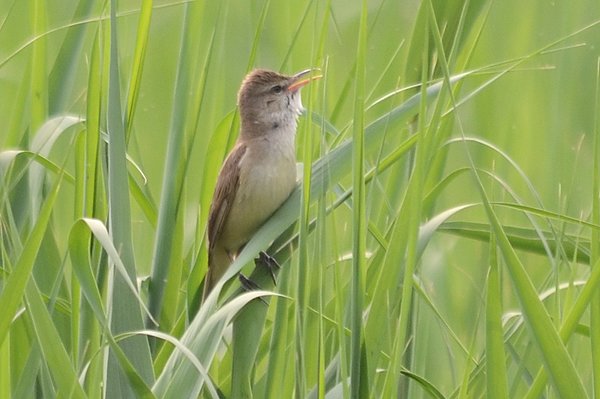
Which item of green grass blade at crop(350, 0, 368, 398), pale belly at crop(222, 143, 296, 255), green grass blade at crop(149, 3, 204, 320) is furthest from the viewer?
pale belly at crop(222, 143, 296, 255)

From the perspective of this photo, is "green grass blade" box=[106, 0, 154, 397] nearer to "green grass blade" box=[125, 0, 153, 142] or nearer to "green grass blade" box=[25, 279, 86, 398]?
"green grass blade" box=[25, 279, 86, 398]

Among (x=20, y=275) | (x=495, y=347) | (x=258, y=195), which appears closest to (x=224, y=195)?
(x=258, y=195)

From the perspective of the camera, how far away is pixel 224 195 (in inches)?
114

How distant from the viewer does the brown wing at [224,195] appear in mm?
2873

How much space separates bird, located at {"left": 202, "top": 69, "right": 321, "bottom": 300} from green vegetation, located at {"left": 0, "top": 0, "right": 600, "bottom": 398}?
0.10 m

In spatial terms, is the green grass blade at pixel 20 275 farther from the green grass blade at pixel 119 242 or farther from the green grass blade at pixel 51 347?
the green grass blade at pixel 119 242

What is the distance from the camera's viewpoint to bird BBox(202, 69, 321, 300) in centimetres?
267

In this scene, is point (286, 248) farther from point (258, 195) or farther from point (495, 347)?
point (495, 347)

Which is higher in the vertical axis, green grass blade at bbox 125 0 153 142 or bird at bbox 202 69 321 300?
green grass blade at bbox 125 0 153 142

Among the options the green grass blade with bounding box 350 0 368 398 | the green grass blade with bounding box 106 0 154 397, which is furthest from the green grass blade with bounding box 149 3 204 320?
the green grass blade with bounding box 350 0 368 398

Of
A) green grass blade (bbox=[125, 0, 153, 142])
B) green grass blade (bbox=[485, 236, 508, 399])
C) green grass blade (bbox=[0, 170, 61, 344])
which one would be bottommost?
green grass blade (bbox=[485, 236, 508, 399])

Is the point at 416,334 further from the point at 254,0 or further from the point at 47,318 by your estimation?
the point at 254,0

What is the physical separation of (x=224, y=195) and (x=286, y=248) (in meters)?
0.79

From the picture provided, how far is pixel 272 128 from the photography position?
296 cm
